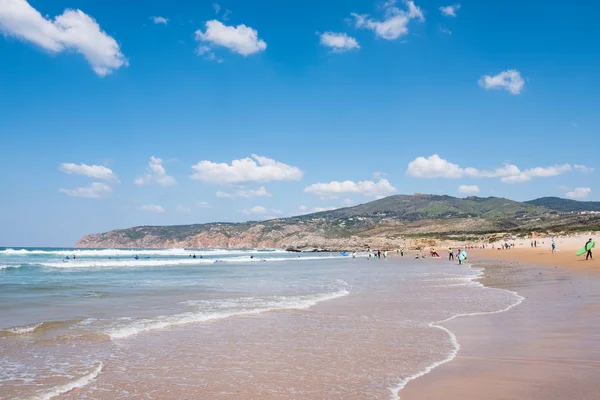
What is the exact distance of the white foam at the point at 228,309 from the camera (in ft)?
40.3

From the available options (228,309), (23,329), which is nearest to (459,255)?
(228,309)

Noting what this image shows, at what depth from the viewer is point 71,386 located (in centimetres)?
716

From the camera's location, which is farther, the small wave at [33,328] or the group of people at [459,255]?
the group of people at [459,255]

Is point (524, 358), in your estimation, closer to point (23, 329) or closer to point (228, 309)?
point (228, 309)

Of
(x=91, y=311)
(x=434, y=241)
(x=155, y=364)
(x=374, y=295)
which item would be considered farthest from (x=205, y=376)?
(x=434, y=241)

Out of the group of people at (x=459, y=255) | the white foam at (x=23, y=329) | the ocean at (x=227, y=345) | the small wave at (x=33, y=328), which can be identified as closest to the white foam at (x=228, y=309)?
the ocean at (x=227, y=345)

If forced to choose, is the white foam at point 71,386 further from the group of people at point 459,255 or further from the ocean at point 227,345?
the group of people at point 459,255

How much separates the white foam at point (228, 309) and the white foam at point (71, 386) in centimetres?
337

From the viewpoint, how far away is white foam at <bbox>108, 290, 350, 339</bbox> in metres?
12.3

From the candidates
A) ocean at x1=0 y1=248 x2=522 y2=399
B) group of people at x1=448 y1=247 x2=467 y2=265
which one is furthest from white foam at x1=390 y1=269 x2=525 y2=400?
group of people at x1=448 y1=247 x2=467 y2=265

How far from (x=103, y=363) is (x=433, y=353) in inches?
250

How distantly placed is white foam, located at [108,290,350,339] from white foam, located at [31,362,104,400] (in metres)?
3.37

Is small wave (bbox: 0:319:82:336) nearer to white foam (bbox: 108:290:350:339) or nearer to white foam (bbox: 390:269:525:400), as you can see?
white foam (bbox: 108:290:350:339)

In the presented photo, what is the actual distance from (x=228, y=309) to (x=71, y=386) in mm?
8792
